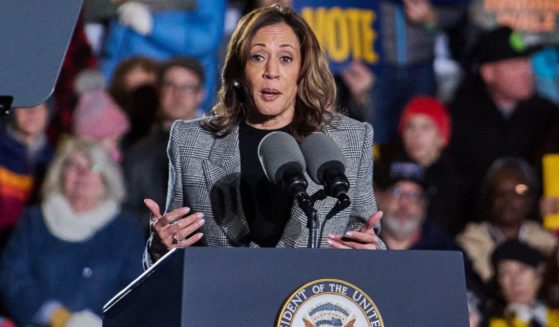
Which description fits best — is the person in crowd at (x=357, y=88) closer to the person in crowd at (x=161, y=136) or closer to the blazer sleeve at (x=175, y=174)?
the person in crowd at (x=161, y=136)

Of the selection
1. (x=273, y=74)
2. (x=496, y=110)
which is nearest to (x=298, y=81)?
(x=273, y=74)

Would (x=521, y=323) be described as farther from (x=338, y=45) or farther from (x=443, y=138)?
(x=338, y=45)

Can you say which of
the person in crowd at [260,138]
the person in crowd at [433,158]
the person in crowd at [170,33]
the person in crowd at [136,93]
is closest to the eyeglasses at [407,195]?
the person in crowd at [433,158]

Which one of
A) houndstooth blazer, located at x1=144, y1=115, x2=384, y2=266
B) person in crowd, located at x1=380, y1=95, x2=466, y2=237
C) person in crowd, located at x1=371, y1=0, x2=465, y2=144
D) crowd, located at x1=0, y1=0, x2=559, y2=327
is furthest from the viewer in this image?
person in crowd, located at x1=371, y1=0, x2=465, y2=144

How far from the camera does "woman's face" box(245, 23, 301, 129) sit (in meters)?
2.67

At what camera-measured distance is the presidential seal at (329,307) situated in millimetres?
1927

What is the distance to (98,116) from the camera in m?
4.63

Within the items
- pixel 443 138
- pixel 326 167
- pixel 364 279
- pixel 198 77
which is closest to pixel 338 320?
pixel 364 279

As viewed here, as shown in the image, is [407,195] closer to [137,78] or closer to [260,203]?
[137,78]

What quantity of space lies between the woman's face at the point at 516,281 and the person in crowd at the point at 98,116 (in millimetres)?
1755

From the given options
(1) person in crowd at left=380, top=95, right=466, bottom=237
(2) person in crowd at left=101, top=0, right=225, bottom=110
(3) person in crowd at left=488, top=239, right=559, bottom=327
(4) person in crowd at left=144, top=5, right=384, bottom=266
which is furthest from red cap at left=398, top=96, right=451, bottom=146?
(4) person in crowd at left=144, top=5, right=384, bottom=266

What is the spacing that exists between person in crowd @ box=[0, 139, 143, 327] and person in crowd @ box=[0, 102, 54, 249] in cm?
5

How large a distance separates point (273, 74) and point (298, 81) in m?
0.11

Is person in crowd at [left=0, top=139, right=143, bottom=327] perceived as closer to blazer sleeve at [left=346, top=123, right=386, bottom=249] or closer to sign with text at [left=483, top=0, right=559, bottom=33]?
blazer sleeve at [left=346, top=123, right=386, bottom=249]
